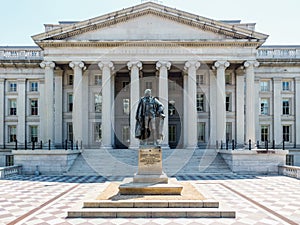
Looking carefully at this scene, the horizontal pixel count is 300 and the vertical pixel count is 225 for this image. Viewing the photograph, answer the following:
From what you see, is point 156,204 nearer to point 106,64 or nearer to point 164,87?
point 164,87

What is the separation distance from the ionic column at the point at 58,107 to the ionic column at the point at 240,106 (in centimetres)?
1821

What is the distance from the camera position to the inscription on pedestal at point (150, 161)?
14336mm

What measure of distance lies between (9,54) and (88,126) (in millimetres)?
13577

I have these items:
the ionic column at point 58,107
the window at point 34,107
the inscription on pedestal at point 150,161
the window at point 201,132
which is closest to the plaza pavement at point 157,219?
the inscription on pedestal at point 150,161

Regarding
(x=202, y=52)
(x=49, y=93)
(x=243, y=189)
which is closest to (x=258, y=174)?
(x=243, y=189)

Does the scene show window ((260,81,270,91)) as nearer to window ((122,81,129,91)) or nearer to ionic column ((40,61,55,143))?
window ((122,81,129,91))

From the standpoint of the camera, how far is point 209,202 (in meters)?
11.7

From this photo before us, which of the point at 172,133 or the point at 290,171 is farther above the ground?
the point at 172,133

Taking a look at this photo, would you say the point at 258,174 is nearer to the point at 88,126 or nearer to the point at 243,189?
the point at 243,189

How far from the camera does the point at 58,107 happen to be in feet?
116

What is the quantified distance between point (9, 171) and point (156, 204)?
16010 mm

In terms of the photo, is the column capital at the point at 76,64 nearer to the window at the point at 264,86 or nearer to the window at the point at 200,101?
the window at the point at 200,101

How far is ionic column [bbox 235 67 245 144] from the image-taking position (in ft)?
109

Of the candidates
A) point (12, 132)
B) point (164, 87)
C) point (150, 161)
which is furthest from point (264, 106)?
point (12, 132)
